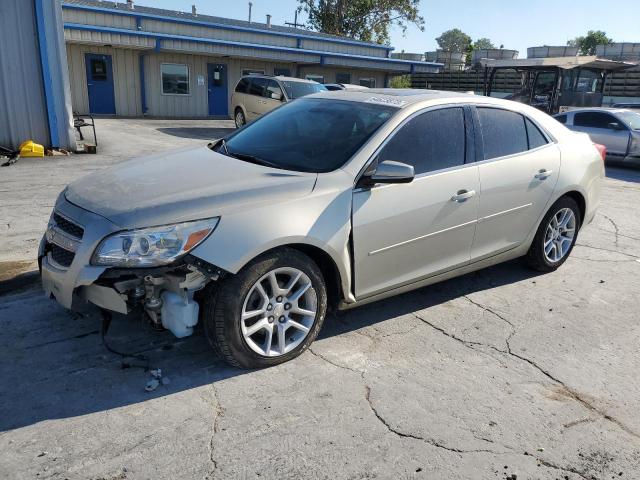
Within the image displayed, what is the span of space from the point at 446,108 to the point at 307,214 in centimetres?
163

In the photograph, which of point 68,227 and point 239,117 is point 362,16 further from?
point 68,227

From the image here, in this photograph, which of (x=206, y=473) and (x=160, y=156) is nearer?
(x=206, y=473)

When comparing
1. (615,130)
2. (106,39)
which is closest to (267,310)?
(615,130)

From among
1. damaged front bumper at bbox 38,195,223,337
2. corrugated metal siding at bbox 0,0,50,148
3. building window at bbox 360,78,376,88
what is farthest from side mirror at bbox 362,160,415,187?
building window at bbox 360,78,376,88

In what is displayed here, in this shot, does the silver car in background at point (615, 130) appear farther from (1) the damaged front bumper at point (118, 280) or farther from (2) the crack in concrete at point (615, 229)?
(1) the damaged front bumper at point (118, 280)

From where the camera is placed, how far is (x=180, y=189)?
331 cm

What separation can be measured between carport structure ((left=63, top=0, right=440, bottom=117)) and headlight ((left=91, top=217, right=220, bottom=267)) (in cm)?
1791

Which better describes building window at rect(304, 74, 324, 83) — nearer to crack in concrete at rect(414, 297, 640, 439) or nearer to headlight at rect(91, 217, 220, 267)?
crack in concrete at rect(414, 297, 640, 439)

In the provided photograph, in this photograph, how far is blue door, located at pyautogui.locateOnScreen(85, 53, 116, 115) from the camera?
66.5 ft

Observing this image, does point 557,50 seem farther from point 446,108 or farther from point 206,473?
point 206,473

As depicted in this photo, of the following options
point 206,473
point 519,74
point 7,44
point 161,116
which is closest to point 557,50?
point 519,74

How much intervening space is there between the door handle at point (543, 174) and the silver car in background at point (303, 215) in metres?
0.02

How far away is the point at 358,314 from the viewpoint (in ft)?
13.9

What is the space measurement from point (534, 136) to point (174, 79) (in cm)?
2019
